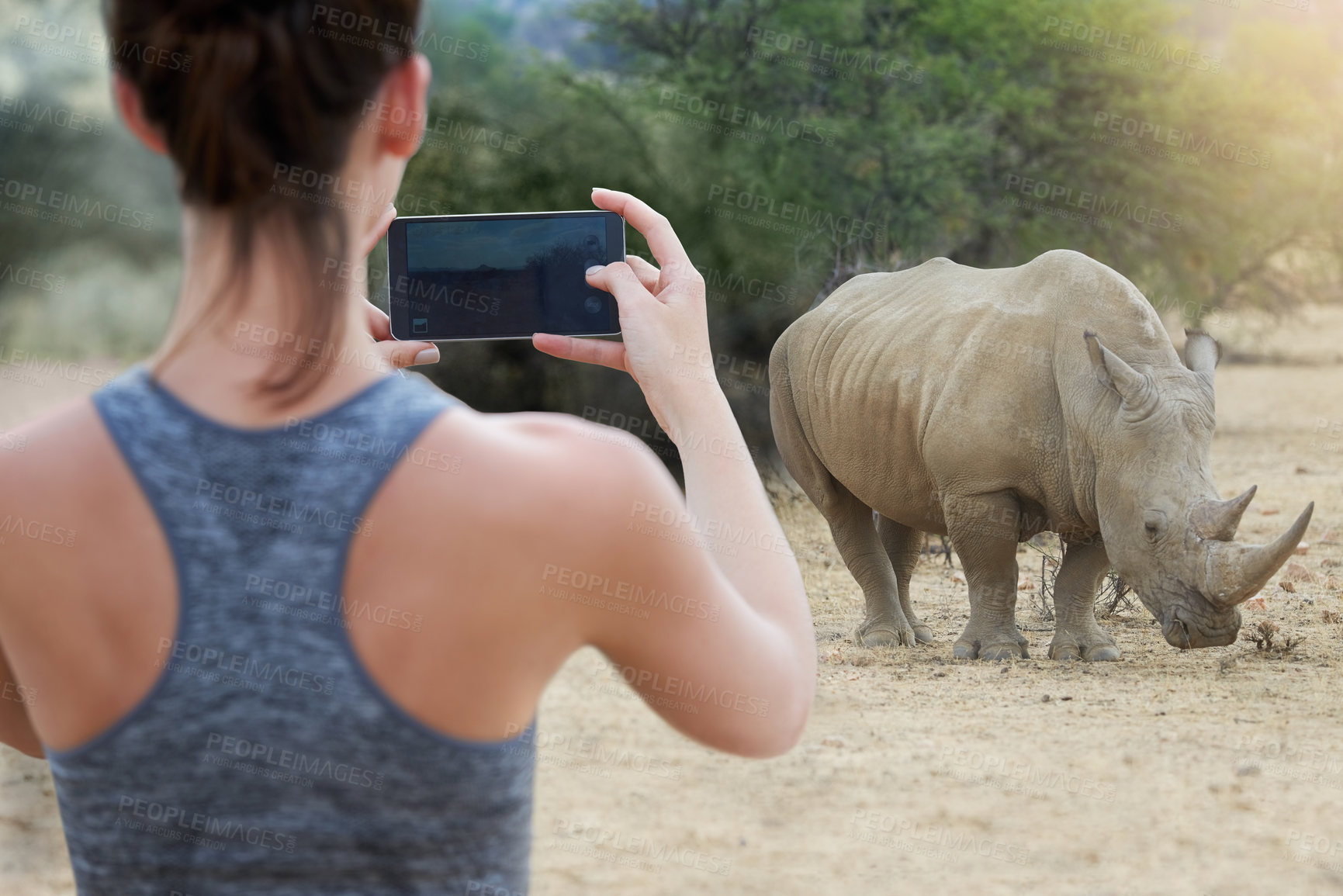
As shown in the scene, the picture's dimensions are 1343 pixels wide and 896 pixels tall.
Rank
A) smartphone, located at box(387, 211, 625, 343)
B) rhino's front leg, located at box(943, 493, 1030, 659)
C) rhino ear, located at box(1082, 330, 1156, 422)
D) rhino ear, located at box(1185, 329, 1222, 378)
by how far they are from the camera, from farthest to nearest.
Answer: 1. rhino's front leg, located at box(943, 493, 1030, 659)
2. rhino ear, located at box(1185, 329, 1222, 378)
3. rhino ear, located at box(1082, 330, 1156, 422)
4. smartphone, located at box(387, 211, 625, 343)

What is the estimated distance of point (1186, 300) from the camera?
53.0 feet

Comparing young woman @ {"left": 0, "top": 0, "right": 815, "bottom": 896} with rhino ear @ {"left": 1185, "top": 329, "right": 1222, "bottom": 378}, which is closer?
young woman @ {"left": 0, "top": 0, "right": 815, "bottom": 896}

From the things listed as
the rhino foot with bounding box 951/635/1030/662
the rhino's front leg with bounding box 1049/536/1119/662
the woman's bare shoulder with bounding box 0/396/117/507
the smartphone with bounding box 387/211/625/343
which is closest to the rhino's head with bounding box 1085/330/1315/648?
the rhino's front leg with bounding box 1049/536/1119/662

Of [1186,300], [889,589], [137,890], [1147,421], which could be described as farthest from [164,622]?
[1186,300]

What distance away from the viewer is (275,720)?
0.95 m

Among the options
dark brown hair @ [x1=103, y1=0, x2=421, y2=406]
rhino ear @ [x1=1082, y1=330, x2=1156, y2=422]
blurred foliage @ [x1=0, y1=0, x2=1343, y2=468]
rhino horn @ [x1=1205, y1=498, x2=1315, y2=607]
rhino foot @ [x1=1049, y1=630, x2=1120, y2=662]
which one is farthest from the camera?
blurred foliage @ [x1=0, y1=0, x2=1343, y2=468]

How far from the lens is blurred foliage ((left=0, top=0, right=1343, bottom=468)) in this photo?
37.2 ft

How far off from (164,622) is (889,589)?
6244mm

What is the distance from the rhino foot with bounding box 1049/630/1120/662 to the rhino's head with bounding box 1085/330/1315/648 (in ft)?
2.40

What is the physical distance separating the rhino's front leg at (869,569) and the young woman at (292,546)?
605 cm

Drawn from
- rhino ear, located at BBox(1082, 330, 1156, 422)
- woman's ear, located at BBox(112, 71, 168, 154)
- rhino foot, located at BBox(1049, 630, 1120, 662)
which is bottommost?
rhino foot, located at BBox(1049, 630, 1120, 662)

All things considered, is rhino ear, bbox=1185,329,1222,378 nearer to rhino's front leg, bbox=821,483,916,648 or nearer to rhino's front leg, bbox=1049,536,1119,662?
rhino's front leg, bbox=1049,536,1119,662

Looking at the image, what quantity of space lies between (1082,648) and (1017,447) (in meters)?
1.08

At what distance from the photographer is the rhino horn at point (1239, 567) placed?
4980 mm
